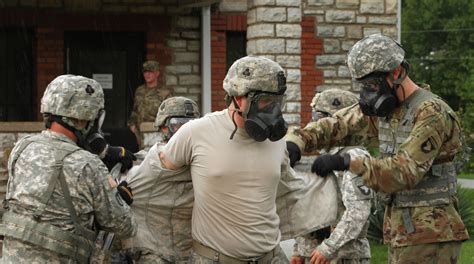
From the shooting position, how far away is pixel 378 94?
584cm

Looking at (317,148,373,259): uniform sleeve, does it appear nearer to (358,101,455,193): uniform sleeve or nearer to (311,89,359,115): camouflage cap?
(358,101,455,193): uniform sleeve

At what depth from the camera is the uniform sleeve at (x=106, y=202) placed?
545 cm

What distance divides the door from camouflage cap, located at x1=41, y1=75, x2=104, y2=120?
9.20m

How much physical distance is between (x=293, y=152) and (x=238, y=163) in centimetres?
51

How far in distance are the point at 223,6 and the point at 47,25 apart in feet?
8.18

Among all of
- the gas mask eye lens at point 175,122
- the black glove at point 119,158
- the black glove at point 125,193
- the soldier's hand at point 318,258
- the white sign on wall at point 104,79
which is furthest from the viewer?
the white sign on wall at point 104,79

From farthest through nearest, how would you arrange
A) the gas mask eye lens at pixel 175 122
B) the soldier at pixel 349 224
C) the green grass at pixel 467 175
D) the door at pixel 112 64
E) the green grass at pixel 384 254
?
the green grass at pixel 467 175 → the door at pixel 112 64 → the green grass at pixel 384 254 → the gas mask eye lens at pixel 175 122 → the soldier at pixel 349 224

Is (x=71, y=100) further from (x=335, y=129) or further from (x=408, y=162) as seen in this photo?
(x=408, y=162)

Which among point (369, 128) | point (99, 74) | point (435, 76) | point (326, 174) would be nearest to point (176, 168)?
point (326, 174)

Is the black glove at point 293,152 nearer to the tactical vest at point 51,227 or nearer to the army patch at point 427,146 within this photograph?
the army patch at point 427,146

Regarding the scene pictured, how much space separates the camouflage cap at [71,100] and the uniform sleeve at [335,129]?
1229 millimetres

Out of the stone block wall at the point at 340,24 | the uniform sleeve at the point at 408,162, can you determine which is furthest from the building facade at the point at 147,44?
the uniform sleeve at the point at 408,162

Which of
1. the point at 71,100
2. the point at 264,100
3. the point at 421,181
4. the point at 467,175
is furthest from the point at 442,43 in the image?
the point at 71,100

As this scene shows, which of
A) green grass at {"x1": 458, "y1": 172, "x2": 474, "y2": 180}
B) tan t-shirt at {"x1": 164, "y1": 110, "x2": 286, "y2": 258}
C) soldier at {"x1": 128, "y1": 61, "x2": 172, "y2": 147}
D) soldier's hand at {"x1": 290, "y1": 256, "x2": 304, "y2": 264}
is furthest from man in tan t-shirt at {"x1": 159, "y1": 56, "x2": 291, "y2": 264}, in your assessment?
green grass at {"x1": 458, "y1": 172, "x2": 474, "y2": 180}
